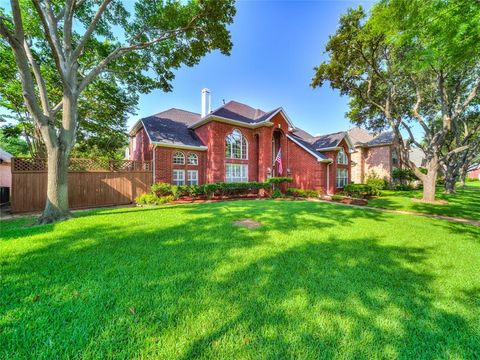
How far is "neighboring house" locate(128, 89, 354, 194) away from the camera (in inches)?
579

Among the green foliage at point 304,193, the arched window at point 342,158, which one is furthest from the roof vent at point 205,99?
the arched window at point 342,158

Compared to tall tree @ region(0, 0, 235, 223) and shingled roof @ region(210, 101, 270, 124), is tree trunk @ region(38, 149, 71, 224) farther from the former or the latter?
shingled roof @ region(210, 101, 270, 124)

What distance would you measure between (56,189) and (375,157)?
3187 cm

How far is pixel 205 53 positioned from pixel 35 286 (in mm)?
11599

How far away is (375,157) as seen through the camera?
26.2m

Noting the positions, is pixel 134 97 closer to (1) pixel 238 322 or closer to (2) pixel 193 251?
(2) pixel 193 251

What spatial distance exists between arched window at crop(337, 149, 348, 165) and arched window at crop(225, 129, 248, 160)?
9.70 meters

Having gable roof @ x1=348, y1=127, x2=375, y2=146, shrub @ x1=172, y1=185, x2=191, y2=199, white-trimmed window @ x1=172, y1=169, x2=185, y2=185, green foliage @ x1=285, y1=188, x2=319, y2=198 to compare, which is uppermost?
gable roof @ x1=348, y1=127, x2=375, y2=146

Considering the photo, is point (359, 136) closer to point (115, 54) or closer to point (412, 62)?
point (412, 62)

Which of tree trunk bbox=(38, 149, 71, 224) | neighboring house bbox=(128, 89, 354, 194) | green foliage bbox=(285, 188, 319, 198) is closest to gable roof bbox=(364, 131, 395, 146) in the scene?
neighboring house bbox=(128, 89, 354, 194)

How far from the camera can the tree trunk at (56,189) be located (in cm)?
666

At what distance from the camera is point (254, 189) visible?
1653 cm

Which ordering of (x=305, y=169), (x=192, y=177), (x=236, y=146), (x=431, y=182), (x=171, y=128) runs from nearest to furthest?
(x=431, y=182), (x=192, y=177), (x=171, y=128), (x=236, y=146), (x=305, y=169)

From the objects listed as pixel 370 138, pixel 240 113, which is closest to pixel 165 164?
pixel 240 113
